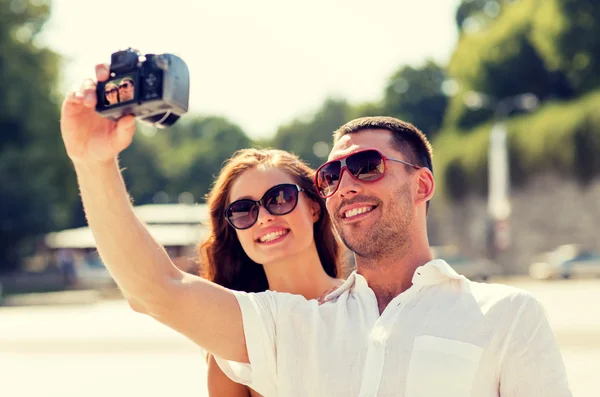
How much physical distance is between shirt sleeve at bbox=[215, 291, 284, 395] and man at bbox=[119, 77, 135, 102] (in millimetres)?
719

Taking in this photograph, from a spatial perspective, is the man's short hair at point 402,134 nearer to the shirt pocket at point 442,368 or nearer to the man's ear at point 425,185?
the man's ear at point 425,185

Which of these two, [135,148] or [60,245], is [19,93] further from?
[135,148]

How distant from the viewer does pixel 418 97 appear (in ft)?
214

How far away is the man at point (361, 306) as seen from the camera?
2.37 m

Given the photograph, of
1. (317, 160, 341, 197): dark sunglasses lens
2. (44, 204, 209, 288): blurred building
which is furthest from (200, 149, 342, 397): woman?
(44, 204, 209, 288): blurred building

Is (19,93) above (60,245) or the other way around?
above

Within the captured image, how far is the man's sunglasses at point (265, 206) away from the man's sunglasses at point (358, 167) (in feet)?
2.55

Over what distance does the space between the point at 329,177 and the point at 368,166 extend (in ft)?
0.52

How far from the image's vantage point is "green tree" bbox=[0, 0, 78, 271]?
111 ft

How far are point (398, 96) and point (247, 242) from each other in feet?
209

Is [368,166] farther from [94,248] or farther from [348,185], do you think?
[94,248]

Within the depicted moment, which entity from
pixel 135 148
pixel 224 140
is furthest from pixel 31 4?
pixel 224 140

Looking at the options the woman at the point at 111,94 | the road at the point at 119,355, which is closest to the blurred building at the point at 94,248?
the road at the point at 119,355

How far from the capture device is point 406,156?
2.82m
